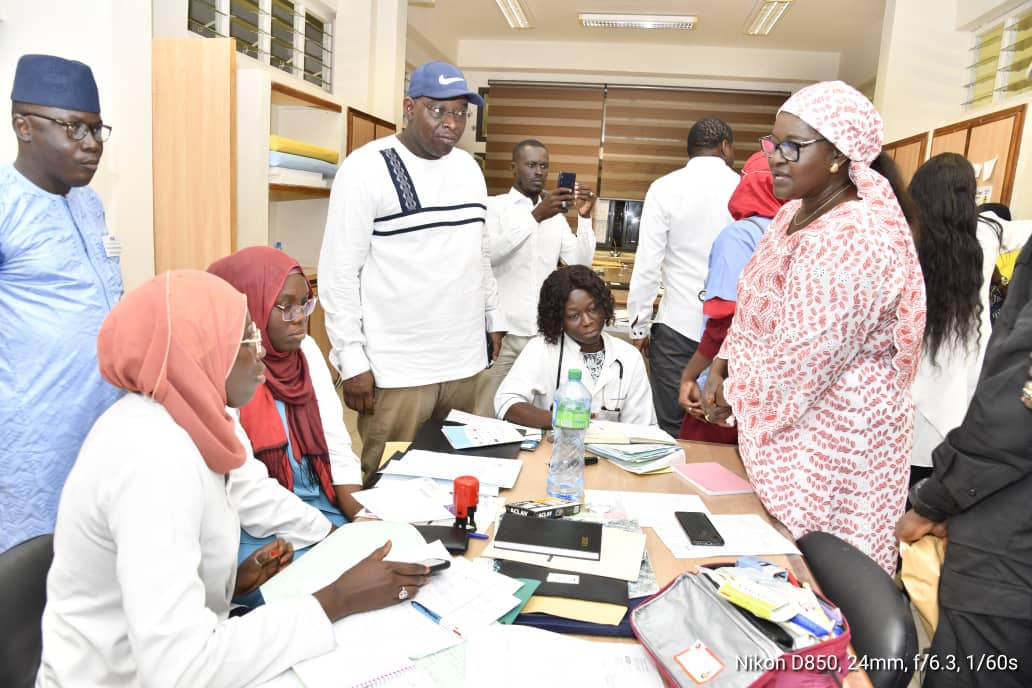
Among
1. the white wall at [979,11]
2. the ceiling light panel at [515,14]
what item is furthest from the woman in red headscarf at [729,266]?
the ceiling light panel at [515,14]

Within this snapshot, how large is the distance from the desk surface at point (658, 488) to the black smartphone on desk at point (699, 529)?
5 centimetres

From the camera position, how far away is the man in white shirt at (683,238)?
308cm

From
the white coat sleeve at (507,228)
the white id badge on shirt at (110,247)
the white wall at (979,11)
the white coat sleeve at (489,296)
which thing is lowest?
the white coat sleeve at (489,296)

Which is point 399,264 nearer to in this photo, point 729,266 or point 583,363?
point 583,363

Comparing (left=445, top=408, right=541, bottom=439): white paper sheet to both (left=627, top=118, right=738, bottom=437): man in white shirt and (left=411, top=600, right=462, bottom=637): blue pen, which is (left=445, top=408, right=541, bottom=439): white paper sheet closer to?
(left=411, top=600, right=462, bottom=637): blue pen

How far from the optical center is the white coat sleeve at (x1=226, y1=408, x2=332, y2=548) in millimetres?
1539

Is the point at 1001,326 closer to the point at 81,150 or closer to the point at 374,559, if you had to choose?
the point at 374,559

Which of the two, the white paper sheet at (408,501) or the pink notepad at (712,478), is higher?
the pink notepad at (712,478)

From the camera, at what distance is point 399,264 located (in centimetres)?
226

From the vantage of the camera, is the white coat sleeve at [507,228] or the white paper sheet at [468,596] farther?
the white coat sleeve at [507,228]

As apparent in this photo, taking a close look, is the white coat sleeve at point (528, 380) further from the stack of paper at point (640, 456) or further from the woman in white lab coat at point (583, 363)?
→ the stack of paper at point (640, 456)

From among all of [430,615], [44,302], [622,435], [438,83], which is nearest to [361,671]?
[430,615]

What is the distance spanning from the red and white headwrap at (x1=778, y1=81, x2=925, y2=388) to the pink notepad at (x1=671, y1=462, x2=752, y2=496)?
48 cm

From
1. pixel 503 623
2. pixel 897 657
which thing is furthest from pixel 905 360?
pixel 503 623
